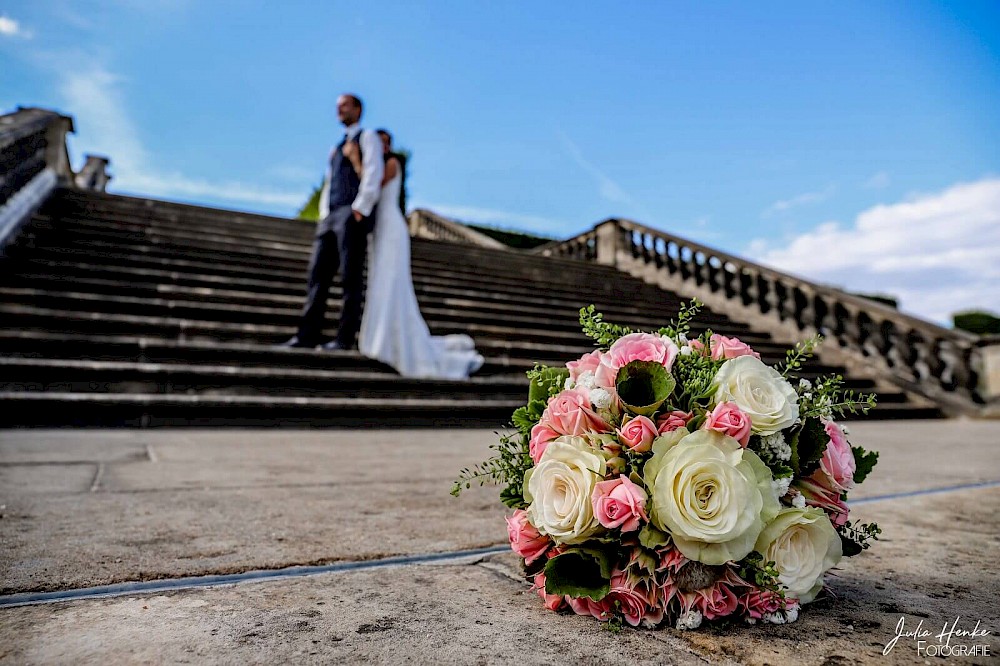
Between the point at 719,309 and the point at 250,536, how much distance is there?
997 cm

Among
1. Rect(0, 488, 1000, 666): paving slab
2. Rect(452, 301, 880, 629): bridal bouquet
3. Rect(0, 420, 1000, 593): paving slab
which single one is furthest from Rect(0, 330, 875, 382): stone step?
Rect(452, 301, 880, 629): bridal bouquet

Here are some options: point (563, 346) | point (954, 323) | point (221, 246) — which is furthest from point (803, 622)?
point (954, 323)

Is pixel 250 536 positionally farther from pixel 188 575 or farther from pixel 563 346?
pixel 563 346

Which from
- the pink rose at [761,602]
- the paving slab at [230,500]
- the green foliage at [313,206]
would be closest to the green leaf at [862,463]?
the pink rose at [761,602]

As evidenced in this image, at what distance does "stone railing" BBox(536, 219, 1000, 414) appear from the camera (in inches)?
312

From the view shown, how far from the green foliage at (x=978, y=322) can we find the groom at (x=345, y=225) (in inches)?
670

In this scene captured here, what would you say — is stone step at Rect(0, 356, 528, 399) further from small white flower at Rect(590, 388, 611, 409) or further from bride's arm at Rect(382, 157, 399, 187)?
small white flower at Rect(590, 388, 611, 409)

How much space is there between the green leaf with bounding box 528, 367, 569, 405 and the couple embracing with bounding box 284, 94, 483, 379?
459 cm

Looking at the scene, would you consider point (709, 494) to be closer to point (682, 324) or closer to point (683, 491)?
point (683, 491)

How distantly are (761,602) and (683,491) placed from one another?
0.23 meters

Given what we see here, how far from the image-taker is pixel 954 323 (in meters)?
17.9

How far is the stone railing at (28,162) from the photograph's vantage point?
6.75 metres

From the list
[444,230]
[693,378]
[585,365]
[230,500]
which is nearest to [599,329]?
[585,365]

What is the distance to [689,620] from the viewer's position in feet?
3.22
